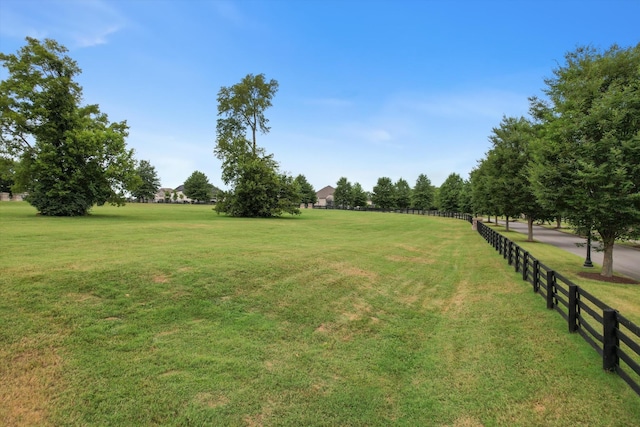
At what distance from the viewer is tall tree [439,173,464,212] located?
77.5m

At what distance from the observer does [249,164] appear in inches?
1500

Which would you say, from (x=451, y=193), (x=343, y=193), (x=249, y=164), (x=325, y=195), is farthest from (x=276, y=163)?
(x=325, y=195)

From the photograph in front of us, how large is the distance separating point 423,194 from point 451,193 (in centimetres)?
1810

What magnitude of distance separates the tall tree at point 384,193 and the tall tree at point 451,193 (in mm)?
19608

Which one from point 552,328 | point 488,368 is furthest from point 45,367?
point 552,328

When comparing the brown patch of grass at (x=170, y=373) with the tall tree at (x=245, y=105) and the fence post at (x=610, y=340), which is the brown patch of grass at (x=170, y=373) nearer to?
the fence post at (x=610, y=340)

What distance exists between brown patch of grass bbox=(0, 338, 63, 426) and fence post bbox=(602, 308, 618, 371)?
767cm

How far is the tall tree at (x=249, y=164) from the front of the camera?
38.0m

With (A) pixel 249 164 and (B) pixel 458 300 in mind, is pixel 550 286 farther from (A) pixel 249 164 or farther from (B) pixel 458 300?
(A) pixel 249 164

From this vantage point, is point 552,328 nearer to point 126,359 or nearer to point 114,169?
point 126,359

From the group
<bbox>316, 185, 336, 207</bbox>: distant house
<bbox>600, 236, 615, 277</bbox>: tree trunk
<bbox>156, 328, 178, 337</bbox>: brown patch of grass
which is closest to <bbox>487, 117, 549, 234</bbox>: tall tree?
<bbox>600, 236, 615, 277</bbox>: tree trunk

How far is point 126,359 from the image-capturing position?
5.19 m

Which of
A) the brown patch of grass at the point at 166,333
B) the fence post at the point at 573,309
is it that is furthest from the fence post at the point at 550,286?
the brown patch of grass at the point at 166,333

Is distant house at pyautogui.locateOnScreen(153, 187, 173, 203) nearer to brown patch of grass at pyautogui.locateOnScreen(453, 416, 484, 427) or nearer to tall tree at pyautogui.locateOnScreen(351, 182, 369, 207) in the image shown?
tall tree at pyautogui.locateOnScreen(351, 182, 369, 207)
